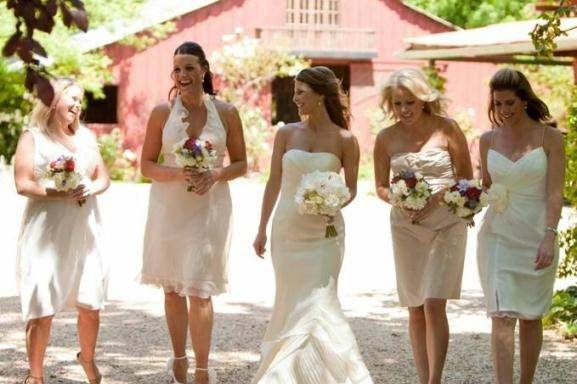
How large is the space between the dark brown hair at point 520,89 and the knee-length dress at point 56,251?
2404mm

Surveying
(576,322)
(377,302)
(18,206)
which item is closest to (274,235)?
(576,322)

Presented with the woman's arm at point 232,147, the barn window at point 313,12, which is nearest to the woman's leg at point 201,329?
the woman's arm at point 232,147

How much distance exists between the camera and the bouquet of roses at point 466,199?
6.86 metres

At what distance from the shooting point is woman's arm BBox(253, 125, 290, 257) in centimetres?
725

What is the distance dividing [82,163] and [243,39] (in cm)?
2530

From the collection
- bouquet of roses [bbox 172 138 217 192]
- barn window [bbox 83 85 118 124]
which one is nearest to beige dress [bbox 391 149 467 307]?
bouquet of roses [bbox 172 138 217 192]

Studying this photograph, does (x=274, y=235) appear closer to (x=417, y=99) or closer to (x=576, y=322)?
(x=417, y=99)

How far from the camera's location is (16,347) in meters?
9.31

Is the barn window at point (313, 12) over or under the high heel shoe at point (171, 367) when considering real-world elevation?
over

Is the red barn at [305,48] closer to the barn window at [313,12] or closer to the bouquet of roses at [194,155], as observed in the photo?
the barn window at [313,12]

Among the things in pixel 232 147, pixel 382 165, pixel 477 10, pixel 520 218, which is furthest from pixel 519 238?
pixel 477 10

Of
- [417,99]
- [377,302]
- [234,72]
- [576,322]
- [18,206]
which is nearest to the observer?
[417,99]

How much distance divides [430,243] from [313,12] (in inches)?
1093

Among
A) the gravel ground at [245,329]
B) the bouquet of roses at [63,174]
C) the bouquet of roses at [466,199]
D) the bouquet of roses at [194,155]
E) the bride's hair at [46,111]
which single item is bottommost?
the gravel ground at [245,329]
